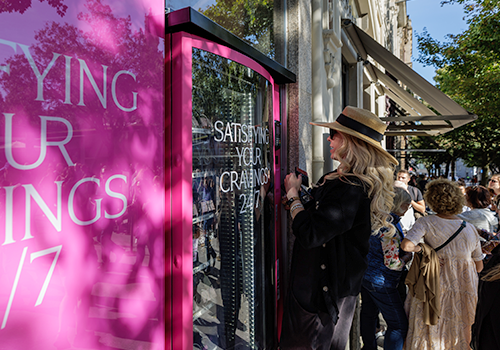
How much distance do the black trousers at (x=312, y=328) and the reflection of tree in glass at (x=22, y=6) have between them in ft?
6.79

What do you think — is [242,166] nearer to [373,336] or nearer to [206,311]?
[206,311]

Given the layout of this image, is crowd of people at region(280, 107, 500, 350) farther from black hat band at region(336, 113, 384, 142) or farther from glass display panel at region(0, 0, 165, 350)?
glass display panel at region(0, 0, 165, 350)

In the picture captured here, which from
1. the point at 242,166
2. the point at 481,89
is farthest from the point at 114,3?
the point at 481,89

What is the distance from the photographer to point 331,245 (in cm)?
231

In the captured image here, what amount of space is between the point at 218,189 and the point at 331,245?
2.70 feet

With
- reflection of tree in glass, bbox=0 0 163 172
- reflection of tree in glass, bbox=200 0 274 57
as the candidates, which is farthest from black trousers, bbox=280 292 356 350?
reflection of tree in glass, bbox=200 0 274 57

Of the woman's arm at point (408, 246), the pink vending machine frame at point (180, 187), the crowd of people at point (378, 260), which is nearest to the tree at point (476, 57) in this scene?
the crowd of people at point (378, 260)

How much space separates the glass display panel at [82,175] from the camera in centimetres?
122

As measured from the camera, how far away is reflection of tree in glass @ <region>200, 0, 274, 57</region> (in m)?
2.93

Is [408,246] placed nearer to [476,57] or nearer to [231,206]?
[231,206]

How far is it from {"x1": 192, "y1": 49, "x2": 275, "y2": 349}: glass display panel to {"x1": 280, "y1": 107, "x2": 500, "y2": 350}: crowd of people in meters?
0.36

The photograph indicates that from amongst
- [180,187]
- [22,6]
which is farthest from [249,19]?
[22,6]

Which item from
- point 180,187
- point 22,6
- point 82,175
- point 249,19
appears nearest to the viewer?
point 22,6

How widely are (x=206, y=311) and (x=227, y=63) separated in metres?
1.63
